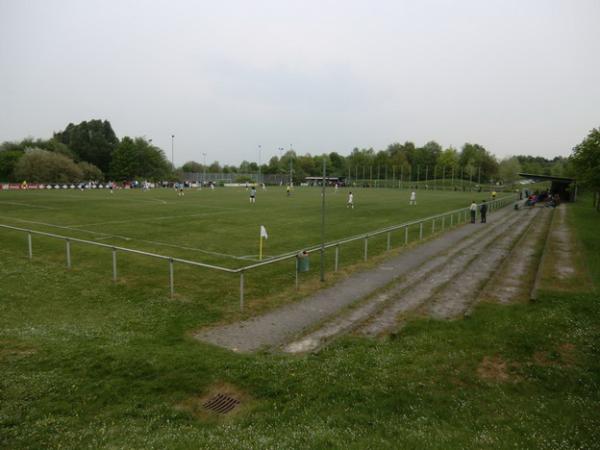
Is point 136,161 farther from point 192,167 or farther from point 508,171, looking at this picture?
point 508,171

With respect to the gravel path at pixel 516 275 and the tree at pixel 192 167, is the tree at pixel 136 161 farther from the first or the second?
the gravel path at pixel 516 275

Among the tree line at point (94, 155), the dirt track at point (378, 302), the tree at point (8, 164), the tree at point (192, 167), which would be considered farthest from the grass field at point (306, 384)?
the tree at point (192, 167)

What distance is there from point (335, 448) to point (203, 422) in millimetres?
1915

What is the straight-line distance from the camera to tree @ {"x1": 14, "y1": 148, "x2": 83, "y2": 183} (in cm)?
7969

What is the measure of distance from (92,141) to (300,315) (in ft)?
394

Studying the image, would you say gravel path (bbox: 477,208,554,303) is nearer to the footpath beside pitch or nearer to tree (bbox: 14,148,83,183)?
the footpath beside pitch

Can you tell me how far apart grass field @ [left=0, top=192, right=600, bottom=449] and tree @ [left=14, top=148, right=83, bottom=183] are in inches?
3259

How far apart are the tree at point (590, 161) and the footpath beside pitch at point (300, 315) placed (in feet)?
74.4

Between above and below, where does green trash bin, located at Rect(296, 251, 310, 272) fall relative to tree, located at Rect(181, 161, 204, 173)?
below

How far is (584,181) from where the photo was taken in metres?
32.8

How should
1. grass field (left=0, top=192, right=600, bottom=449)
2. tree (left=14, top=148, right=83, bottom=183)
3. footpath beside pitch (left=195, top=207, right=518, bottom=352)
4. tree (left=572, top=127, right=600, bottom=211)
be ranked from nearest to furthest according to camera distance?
grass field (left=0, top=192, right=600, bottom=449)
footpath beside pitch (left=195, top=207, right=518, bottom=352)
tree (left=572, top=127, right=600, bottom=211)
tree (left=14, top=148, right=83, bottom=183)

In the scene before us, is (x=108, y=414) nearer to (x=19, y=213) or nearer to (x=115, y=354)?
(x=115, y=354)

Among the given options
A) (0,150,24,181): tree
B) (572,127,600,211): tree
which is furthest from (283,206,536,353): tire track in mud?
(0,150,24,181): tree

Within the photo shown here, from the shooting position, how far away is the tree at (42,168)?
7969cm
